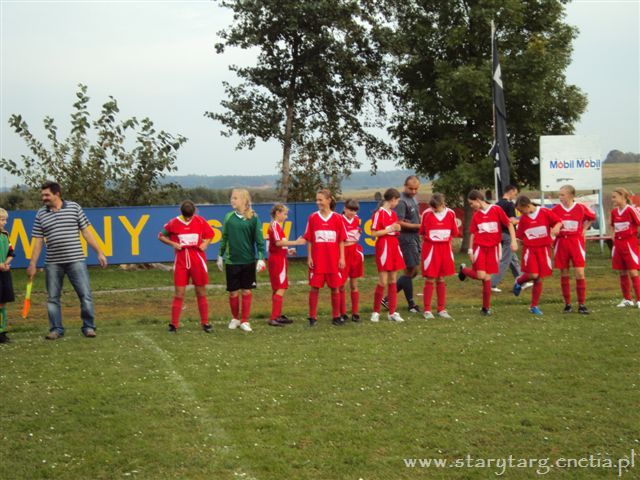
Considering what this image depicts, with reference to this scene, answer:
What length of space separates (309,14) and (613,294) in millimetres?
15557

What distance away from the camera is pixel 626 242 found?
45.2 feet

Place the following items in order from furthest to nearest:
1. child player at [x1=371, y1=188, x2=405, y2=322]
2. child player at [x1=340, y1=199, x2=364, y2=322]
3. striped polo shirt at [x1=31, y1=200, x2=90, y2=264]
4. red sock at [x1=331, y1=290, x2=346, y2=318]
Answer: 1. child player at [x1=340, y1=199, x2=364, y2=322]
2. child player at [x1=371, y1=188, x2=405, y2=322]
3. red sock at [x1=331, y1=290, x2=346, y2=318]
4. striped polo shirt at [x1=31, y1=200, x2=90, y2=264]

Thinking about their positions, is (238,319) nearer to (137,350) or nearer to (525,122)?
(137,350)

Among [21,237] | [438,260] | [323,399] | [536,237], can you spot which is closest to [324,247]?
[438,260]

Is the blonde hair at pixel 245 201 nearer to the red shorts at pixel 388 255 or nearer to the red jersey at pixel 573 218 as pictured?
the red shorts at pixel 388 255

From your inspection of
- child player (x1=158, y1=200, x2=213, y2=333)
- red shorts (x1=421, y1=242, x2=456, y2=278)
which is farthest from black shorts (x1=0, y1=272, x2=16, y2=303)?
red shorts (x1=421, y1=242, x2=456, y2=278)

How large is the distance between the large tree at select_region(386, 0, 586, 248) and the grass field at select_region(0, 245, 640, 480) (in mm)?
16286

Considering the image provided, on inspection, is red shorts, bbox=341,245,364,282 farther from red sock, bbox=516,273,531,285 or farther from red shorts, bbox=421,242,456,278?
red sock, bbox=516,273,531,285

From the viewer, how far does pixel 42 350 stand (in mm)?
10805

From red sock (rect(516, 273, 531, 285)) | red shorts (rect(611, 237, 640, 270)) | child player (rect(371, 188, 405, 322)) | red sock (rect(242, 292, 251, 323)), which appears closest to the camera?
red sock (rect(242, 292, 251, 323))

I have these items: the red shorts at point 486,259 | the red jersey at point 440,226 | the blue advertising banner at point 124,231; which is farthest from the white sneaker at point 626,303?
the blue advertising banner at point 124,231

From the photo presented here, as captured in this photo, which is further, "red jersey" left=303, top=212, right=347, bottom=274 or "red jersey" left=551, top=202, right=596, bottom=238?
Answer: "red jersey" left=551, top=202, right=596, bottom=238

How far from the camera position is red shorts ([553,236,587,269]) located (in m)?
13.5

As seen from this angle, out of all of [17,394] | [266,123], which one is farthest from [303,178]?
[17,394]
